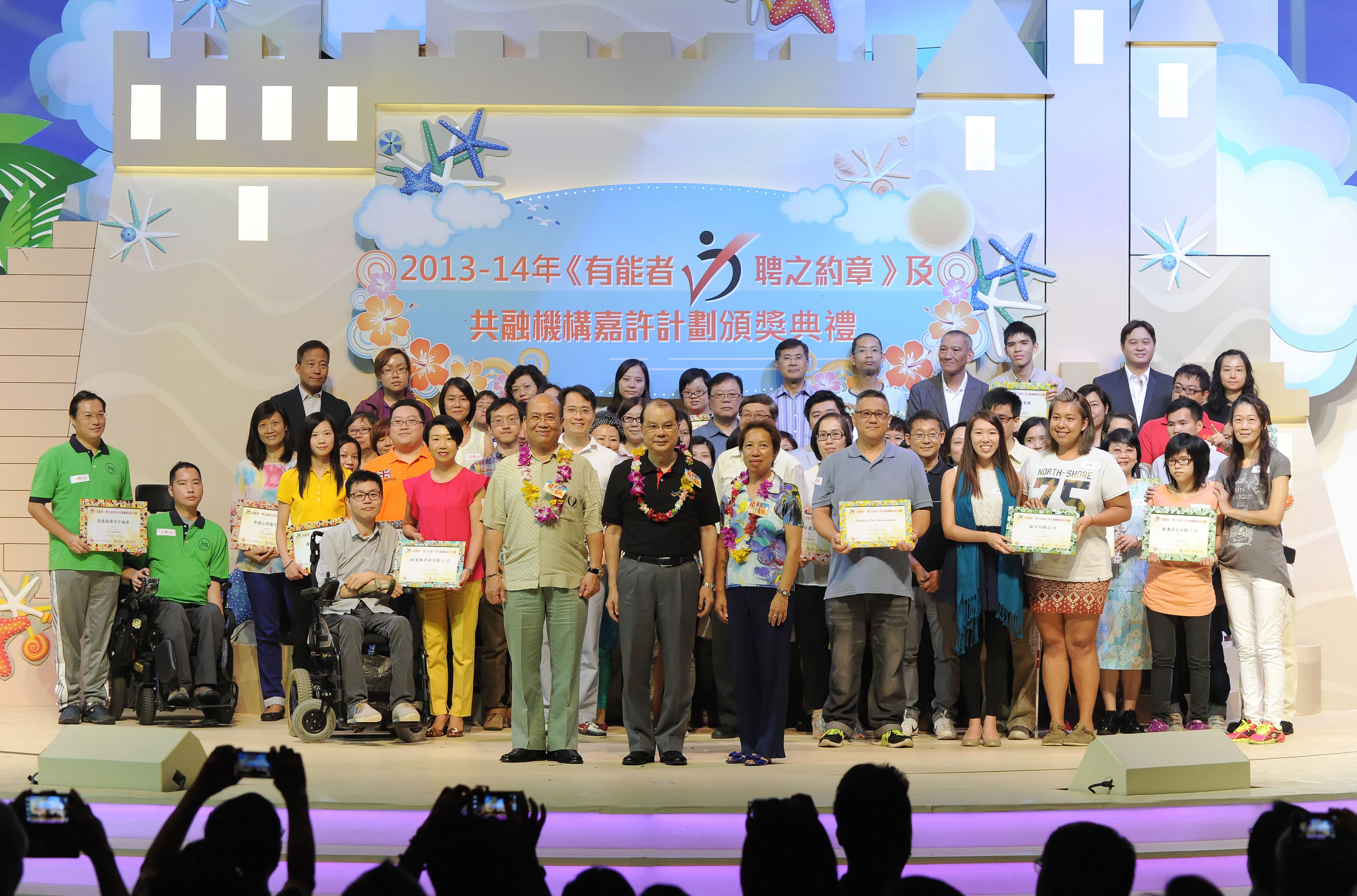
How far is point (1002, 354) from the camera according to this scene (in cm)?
840

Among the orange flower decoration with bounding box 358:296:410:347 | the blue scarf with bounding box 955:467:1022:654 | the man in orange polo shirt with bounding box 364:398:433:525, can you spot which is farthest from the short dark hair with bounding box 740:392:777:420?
the orange flower decoration with bounding box 358:296:410:347

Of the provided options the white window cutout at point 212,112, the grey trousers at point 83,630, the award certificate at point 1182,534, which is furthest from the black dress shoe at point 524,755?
the white window cutout at point 212,112

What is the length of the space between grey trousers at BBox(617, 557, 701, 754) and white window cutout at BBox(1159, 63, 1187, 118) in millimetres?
5410

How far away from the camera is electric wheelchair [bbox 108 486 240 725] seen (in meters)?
6.48

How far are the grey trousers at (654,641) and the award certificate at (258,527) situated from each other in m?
2.34

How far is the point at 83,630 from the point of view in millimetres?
6688

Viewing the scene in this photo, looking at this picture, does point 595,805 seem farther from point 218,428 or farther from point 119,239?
point 119,239

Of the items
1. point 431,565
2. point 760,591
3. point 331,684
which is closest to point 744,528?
point 760,591

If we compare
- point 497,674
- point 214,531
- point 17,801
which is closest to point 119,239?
point 214,531

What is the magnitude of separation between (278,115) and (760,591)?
5224 millimetres

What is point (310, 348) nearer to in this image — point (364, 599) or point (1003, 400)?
point (364, 599)

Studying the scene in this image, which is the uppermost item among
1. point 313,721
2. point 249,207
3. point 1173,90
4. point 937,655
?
point 1173,90

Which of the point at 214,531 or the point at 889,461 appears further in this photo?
the point at 214,531

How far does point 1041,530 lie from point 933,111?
3.87 meters
